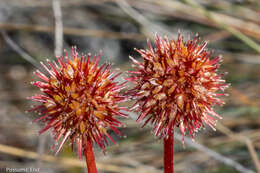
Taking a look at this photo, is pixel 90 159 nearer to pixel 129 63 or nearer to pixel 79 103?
pixel 79 103

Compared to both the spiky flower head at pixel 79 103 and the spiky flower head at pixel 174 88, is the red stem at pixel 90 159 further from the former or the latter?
the spiky flower head at pixel 174 88

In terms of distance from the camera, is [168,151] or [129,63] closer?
[168,151]

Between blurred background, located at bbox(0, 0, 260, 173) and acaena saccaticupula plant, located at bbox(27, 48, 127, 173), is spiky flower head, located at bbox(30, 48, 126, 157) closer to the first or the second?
acaena saccaticupula plant, located at bbox(27, 48, 127, 173)

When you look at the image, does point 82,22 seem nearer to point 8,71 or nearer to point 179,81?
point 8,71

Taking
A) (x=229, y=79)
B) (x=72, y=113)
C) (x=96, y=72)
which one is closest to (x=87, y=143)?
(x=72, y=113)

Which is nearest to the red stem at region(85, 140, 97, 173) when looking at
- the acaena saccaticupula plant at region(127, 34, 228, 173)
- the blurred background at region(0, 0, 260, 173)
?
the acaena saccaticupula plant at region(127, 34, 228, 173)

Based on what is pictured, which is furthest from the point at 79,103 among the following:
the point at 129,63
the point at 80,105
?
the point at 129,63
